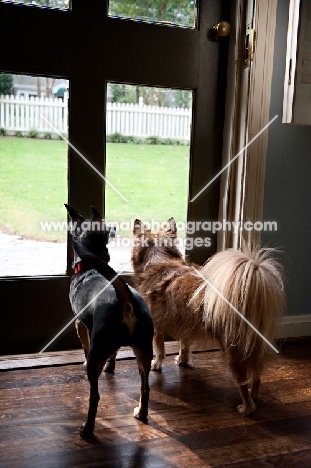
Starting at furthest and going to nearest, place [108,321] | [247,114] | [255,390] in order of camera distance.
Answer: [247,114] < [255,390] < [108,321]

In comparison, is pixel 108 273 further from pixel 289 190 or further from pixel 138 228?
pixel 289 190

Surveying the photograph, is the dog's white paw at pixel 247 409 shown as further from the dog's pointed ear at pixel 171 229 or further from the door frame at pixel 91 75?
the door frame at pixel 91 75

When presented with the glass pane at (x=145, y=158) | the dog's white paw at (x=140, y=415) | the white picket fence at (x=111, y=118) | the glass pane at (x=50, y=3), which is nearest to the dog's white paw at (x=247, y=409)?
the dog's white paw at (x=140, y=415)

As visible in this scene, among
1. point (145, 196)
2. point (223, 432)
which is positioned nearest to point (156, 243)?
point (145, 196)

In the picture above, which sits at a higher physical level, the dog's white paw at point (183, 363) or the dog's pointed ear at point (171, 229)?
the dog's pointed ear at point (171, 229)

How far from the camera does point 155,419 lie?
5.37 feet

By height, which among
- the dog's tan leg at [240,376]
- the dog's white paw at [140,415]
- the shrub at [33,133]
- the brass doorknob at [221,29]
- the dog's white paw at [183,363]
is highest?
the brass doorknob at [221,29]

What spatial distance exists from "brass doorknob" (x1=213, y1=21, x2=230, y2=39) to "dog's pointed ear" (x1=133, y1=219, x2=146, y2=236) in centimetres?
93

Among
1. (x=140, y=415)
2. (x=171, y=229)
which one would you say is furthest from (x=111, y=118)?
(x=140, y=415)

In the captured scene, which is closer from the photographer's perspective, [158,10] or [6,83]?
[6,83]

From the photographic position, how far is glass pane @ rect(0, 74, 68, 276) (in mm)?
1948

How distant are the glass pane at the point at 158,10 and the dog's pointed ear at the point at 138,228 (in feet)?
2.91

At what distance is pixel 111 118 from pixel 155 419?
1.27 meters

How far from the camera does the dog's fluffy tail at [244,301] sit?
1586mm
